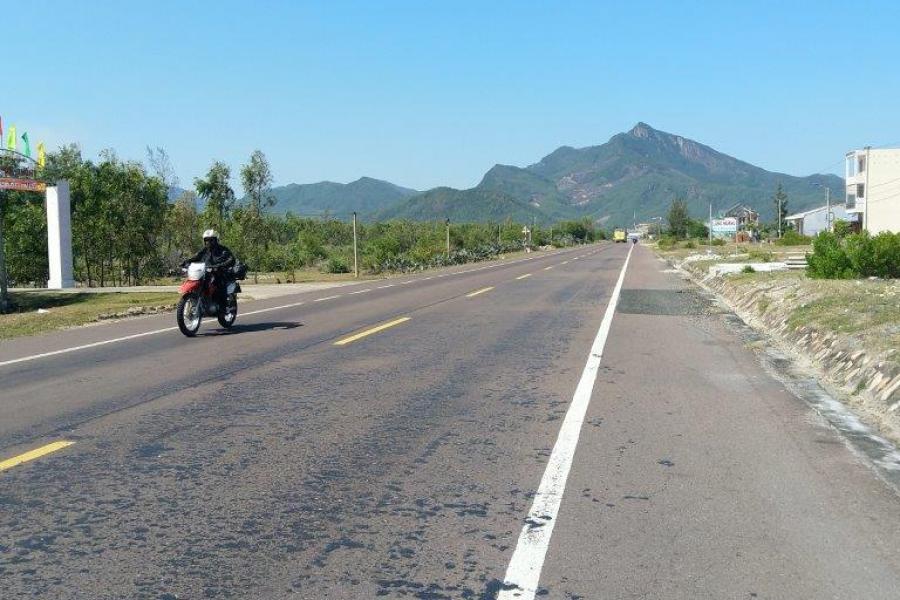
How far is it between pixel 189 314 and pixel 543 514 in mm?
9946

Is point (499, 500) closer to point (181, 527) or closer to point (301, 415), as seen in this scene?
point (181, 527)

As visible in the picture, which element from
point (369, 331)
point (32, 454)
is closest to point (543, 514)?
point (32, 454)

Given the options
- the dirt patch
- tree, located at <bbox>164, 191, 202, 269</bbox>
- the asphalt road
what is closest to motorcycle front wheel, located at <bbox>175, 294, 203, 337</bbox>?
the asphalt road

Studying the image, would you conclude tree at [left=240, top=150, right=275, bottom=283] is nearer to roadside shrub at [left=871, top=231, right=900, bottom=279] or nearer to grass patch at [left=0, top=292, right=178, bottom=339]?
grass patch at [left=0, top=292, right=178, bottom=339]

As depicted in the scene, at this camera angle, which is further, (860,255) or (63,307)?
(63,307)

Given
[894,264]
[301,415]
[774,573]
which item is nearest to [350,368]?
[301,415]

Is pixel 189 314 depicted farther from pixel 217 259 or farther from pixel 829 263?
pixel 829 263

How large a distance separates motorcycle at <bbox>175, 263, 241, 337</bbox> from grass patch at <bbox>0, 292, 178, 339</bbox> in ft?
12.4

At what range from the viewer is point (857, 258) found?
838 inches

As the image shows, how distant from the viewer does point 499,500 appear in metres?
4.86

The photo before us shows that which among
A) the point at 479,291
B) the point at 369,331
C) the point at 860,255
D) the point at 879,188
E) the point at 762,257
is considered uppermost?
the point at 879,188

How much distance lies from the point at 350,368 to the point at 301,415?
2539mm

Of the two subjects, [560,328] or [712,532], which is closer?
[712,532]

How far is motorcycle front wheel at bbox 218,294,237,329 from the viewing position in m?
13.9
